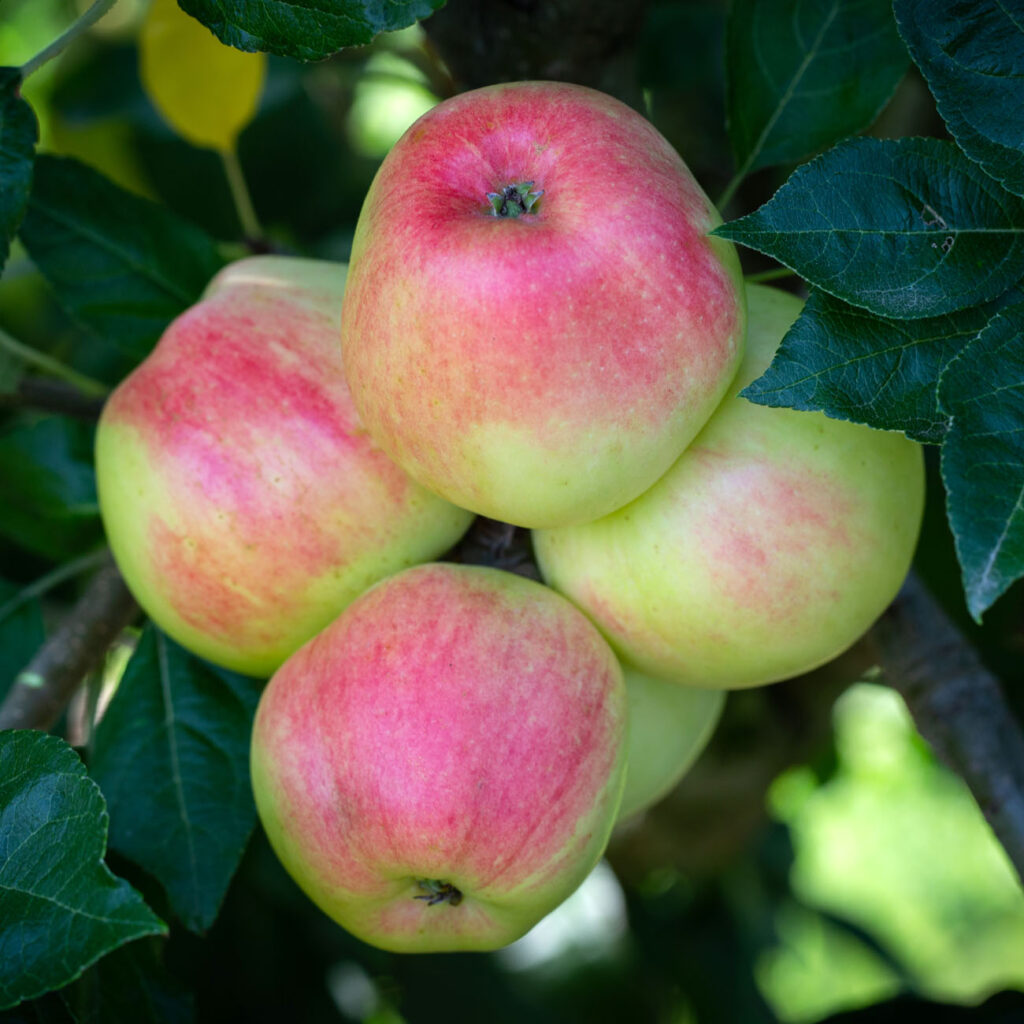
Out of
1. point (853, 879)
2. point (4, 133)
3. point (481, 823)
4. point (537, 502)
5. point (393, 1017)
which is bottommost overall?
point (853, 879)

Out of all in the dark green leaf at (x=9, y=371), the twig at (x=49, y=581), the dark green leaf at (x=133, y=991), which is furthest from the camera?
the twig at (x=49, y=581)

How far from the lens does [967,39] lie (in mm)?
570

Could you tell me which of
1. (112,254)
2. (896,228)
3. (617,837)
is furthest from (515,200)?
(617,837)

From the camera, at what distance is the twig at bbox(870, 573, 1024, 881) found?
0.79 metres

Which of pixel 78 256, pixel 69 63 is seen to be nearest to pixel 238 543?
pixel 78 256

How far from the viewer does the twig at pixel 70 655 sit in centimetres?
77

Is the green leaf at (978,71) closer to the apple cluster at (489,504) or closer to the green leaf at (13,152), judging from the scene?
the apple cluster at (489,504)

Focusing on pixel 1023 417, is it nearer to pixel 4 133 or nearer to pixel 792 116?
pixel 792 116

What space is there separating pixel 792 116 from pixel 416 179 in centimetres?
34

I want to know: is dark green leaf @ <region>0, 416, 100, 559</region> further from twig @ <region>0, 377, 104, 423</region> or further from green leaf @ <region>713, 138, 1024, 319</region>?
green leaf @ <region>713, 138, 1024, 319</region>

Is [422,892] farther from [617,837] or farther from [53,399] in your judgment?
[617,837]

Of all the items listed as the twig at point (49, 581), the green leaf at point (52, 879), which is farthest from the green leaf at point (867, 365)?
the twig at point (49, 581)

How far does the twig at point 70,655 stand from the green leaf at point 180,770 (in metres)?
0.03

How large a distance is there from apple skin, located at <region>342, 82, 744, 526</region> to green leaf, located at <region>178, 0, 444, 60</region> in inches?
2.2
